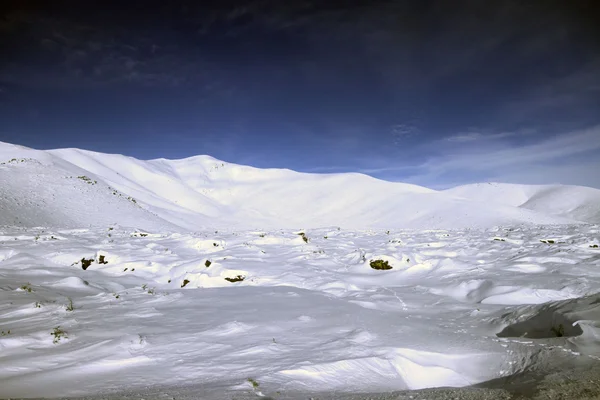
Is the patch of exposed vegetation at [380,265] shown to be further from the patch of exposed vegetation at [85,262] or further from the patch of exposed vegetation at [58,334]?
the patch of exposed vegetation at [85,262]

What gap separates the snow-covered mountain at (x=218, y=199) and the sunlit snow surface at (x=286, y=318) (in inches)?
569

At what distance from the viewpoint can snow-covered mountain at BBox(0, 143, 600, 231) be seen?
75.0 ft

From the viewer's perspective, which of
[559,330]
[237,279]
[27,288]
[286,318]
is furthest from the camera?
[237,279]

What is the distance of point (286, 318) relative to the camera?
503 cm

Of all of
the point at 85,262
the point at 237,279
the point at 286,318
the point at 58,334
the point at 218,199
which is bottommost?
the point at 286,318

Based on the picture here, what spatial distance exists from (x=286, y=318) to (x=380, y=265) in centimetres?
451

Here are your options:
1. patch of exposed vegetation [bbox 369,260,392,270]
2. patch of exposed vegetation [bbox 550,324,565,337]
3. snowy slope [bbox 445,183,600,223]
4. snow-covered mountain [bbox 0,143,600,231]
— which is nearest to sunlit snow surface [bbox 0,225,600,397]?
patch of exposed vegetation [bbox 550,324,565,337]

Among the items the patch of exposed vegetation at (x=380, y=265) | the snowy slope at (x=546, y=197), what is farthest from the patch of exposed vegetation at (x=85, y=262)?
the snowy slope at (x=546, y=197)

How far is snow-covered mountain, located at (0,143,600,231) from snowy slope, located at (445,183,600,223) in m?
0.30

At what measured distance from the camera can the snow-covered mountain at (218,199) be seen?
22859 millimetres

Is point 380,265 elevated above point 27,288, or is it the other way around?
point 27,288

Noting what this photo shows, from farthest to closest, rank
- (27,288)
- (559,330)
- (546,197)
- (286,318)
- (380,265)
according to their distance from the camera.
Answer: (546,197) < (380,265) < (27,288) < (286,318) < (559,330)

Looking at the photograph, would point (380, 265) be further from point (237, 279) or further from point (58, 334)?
point (58, 334)

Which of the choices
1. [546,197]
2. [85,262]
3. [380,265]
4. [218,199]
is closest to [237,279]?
[380,265]
